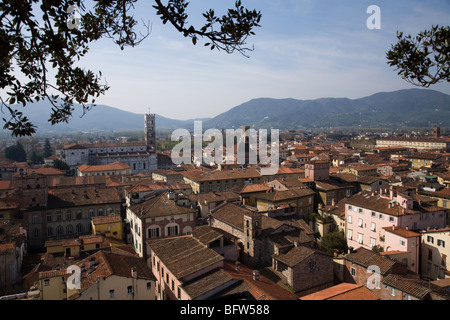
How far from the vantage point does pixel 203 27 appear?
4.81m

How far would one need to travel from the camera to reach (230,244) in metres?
20.9

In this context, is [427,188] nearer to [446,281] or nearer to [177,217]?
[446,281]

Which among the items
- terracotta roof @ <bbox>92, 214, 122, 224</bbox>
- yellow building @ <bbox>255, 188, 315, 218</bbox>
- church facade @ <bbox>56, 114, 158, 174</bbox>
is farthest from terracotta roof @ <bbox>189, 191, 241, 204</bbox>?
church facade @ <bbox>56, 114, 158, 174</bbox>

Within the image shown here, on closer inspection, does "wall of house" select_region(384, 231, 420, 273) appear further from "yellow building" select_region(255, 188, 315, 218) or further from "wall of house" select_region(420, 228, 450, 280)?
"yellow building" select_region(255, 188, 315, 218)

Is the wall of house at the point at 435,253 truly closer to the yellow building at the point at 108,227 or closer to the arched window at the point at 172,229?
the arched window at the point at 172,229

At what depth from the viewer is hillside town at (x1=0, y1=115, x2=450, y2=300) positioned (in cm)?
1636

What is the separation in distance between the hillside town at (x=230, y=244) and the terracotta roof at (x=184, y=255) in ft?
0.24

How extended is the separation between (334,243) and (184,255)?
532 inches

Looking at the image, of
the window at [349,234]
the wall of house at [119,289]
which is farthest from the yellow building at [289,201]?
the wall of house at [119,289]

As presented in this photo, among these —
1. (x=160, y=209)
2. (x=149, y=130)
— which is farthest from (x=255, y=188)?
(x=149, y=130)

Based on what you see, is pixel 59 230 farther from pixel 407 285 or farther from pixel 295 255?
pixel 407 285

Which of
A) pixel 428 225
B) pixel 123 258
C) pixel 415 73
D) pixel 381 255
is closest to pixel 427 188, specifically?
pixel 428 225

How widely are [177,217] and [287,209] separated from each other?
10457mm
